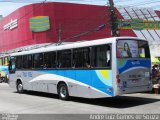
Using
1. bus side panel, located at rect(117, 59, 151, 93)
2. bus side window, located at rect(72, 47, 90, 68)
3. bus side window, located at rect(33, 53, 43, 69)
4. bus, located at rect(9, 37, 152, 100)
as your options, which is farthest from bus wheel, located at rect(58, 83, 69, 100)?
bus side panel, located at rect(117, 59, 151, 93)

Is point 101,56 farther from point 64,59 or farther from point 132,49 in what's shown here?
point 64,59

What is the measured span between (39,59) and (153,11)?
47.2 metres

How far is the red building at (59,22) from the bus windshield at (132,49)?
31745 mm

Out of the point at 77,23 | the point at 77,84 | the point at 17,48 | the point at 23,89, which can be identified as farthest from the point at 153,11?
the point at 77,84

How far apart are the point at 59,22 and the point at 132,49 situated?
119 ft

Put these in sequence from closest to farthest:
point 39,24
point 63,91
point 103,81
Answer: point 103,81, point 63,91, point 39,24

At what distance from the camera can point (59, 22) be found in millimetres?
50125

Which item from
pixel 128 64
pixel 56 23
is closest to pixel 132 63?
pixel 128 64

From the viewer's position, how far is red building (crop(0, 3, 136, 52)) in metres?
49.8

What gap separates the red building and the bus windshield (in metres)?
31.7

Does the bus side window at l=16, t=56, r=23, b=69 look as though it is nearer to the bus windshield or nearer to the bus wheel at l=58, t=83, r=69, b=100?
the bus wheel at l=58, t=83, r=69, b=100

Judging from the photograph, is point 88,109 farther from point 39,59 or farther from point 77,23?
point 77,23

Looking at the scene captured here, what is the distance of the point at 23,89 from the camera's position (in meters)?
21.7

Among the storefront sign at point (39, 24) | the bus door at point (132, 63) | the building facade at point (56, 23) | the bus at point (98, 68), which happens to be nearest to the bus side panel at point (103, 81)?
the bus at point (98, 68)
